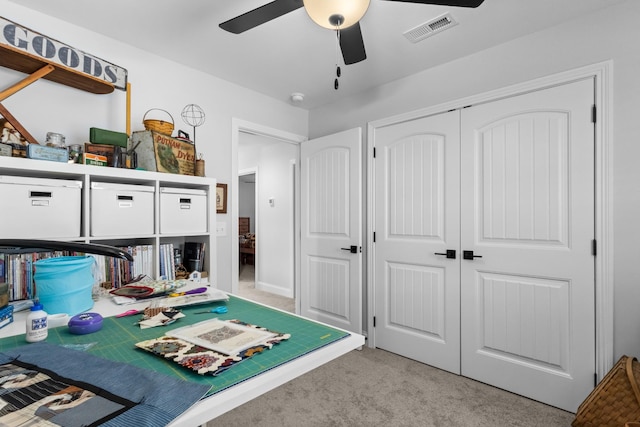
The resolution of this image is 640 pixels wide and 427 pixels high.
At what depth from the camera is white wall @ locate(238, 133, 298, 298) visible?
16.0ft

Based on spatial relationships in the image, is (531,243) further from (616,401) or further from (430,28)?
(430,28)

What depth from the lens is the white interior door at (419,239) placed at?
8.19 feet

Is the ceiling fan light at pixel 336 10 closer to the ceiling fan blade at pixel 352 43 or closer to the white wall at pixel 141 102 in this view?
the ceiling fan blade at pixel 352 43

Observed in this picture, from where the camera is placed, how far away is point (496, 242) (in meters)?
2.29

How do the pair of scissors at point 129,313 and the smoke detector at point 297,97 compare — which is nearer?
the pair of scissors at point 129,313

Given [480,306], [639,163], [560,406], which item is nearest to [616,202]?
[639,163]

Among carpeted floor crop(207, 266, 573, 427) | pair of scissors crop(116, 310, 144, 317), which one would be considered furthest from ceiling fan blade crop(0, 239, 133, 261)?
carpeted floor crop(207, 266, 573, 427)

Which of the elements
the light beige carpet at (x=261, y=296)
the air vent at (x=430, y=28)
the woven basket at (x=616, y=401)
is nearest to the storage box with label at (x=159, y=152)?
the air vent at (x=430, y=28)

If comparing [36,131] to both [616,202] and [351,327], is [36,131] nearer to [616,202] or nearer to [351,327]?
[351,327]

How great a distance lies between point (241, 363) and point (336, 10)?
4.41ft

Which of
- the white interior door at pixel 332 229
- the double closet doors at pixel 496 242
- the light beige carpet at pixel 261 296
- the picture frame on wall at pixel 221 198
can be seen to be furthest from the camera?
the light beige carpet at pixel 261 296

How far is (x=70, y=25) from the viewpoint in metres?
2.01

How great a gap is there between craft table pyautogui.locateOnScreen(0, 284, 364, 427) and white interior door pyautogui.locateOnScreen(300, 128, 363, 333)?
1.91 m

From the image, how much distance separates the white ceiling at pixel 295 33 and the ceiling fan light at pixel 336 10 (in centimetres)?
60
